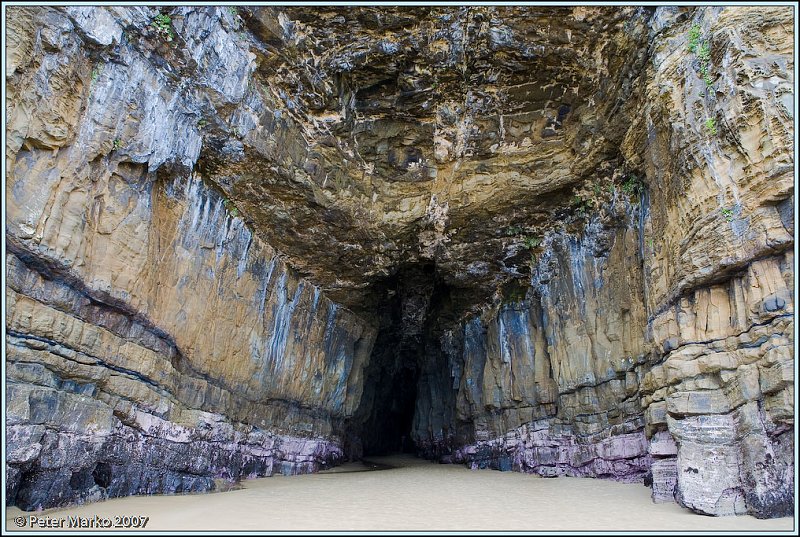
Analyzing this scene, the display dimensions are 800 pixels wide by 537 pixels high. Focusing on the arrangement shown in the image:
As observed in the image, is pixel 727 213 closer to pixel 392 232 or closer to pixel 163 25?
pixel 392 232

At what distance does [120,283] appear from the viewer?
1008cm

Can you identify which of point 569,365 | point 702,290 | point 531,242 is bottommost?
point 569,365

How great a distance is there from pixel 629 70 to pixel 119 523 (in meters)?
13.8

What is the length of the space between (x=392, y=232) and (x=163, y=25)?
30.8 feet

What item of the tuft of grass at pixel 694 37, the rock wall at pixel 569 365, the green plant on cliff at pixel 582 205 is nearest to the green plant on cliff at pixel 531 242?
the rock wall at pixel 569 365

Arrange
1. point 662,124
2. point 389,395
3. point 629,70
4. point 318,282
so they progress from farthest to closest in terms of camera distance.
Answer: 1. point 389,395
2. point 318,282
3. point 629,70
4. point 662,124

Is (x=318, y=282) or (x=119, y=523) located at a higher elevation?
(x=318, y=282)

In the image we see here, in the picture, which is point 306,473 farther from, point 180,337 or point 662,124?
point 662,124

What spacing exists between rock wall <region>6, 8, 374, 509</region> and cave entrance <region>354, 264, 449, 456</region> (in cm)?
705

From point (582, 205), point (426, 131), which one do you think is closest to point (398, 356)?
point (582, 205)

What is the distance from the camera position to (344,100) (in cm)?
A: 1420

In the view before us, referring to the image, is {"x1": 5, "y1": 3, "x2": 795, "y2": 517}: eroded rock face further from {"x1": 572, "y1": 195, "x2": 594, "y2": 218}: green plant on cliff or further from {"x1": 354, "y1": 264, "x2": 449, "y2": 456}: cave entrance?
{"x1": 354, "y1": 264, "x2": 449, "y2": 456}: cave entrance

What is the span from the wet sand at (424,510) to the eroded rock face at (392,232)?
1.99ft

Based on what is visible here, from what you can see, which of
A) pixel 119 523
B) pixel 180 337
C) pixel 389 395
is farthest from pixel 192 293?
pixel 389 395
